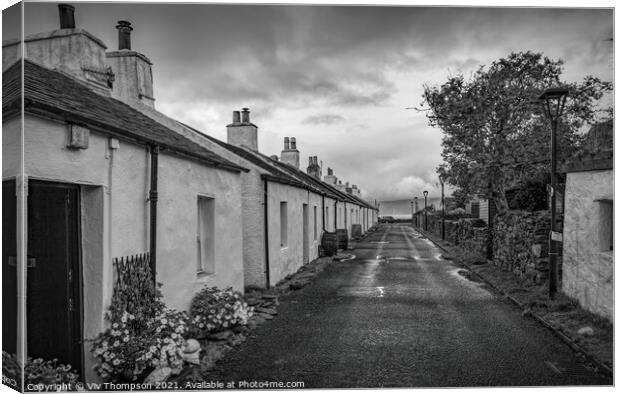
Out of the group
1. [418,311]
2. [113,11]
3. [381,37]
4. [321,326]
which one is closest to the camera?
[113,11]

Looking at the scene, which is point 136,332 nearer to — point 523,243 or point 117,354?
point 117,354

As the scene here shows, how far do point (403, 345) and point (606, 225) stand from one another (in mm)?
3578

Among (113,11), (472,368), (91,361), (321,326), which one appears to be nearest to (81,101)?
(113,11)

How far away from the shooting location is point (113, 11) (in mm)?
4746

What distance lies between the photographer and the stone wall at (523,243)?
31.6 ft

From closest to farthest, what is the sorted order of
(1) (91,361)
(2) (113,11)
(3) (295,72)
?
1. (1) (91,361)
2. (2) (113,11)
3. (3) (295,72)

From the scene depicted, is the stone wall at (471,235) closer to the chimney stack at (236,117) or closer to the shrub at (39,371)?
the chimney stack at (236,117)

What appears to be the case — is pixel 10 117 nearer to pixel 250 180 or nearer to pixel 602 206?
pixel 250 180

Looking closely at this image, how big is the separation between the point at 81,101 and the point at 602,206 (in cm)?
735

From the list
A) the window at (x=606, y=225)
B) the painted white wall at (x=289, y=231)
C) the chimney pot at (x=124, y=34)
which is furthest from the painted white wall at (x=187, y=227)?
the window at (x=606, y=225)

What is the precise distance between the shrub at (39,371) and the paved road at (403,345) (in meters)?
1.51

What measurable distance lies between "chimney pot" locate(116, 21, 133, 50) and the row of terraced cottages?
3 cm

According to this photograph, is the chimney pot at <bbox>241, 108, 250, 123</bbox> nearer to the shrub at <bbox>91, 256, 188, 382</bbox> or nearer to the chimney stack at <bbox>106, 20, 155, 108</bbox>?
the chimney stack at <bbox>106, 20, 155, 108</bbox>

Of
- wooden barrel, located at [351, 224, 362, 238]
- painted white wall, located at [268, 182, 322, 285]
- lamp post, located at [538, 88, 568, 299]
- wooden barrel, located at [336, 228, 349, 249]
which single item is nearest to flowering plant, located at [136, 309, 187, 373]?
painted white wall, located at [268, 182, 322, 285]
